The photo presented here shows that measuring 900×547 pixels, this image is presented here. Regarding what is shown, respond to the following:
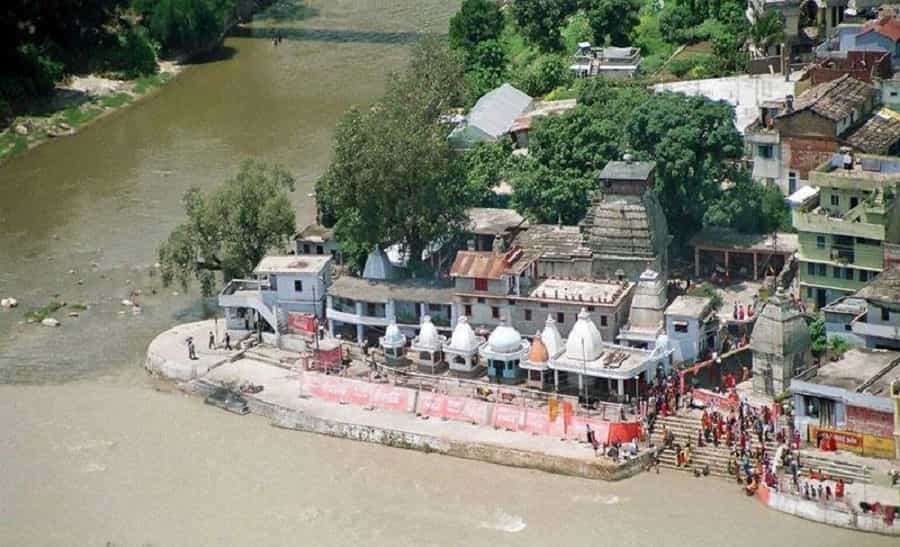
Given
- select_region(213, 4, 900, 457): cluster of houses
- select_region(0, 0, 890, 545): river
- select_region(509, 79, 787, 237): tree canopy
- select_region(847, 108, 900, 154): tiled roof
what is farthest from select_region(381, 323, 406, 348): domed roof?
select_region(847, 108, 900, 154): tiled roof

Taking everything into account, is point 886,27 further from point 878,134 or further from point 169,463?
point 169,463

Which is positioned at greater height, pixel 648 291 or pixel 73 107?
pixel 73 107

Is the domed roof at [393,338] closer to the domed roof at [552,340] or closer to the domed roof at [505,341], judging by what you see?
the domed roof at [505,341]

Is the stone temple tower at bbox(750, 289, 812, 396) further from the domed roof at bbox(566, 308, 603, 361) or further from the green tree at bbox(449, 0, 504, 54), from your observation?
A: the green tree at bbox(449, 0, 504, 54)

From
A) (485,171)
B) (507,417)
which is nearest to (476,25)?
(485,171)

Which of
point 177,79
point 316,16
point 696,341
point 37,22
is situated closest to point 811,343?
point 696,341
